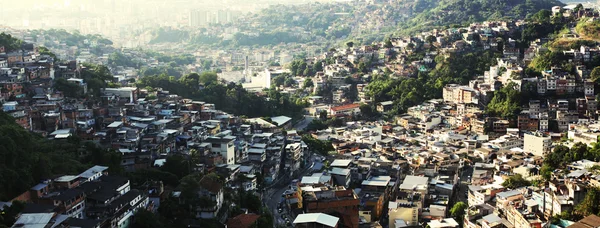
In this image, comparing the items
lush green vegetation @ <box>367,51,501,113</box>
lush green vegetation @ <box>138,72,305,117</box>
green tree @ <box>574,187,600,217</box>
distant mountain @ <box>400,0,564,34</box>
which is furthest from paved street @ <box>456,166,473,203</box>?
distant mountain @ <box>400,0,564,34</box>

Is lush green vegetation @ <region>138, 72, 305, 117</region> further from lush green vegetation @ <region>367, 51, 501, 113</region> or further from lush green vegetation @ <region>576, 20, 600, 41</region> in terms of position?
lush green vegetation @ <region>576, 20, 600, 41</region>

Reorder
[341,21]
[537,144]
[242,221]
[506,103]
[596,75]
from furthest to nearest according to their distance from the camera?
[341,21] < [596,75] < [506,103] < [537,144] < [242,221]

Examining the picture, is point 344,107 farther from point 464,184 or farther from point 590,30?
point 590,30

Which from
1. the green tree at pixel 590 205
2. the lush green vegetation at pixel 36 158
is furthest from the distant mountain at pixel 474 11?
the lush green vegetation at pixel 36 158

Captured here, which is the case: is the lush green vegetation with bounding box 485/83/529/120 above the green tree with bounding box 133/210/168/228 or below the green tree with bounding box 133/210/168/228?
above

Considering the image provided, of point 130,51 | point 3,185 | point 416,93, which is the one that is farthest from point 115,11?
point 3,185

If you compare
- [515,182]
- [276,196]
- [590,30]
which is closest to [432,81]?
Result: [590,30]
